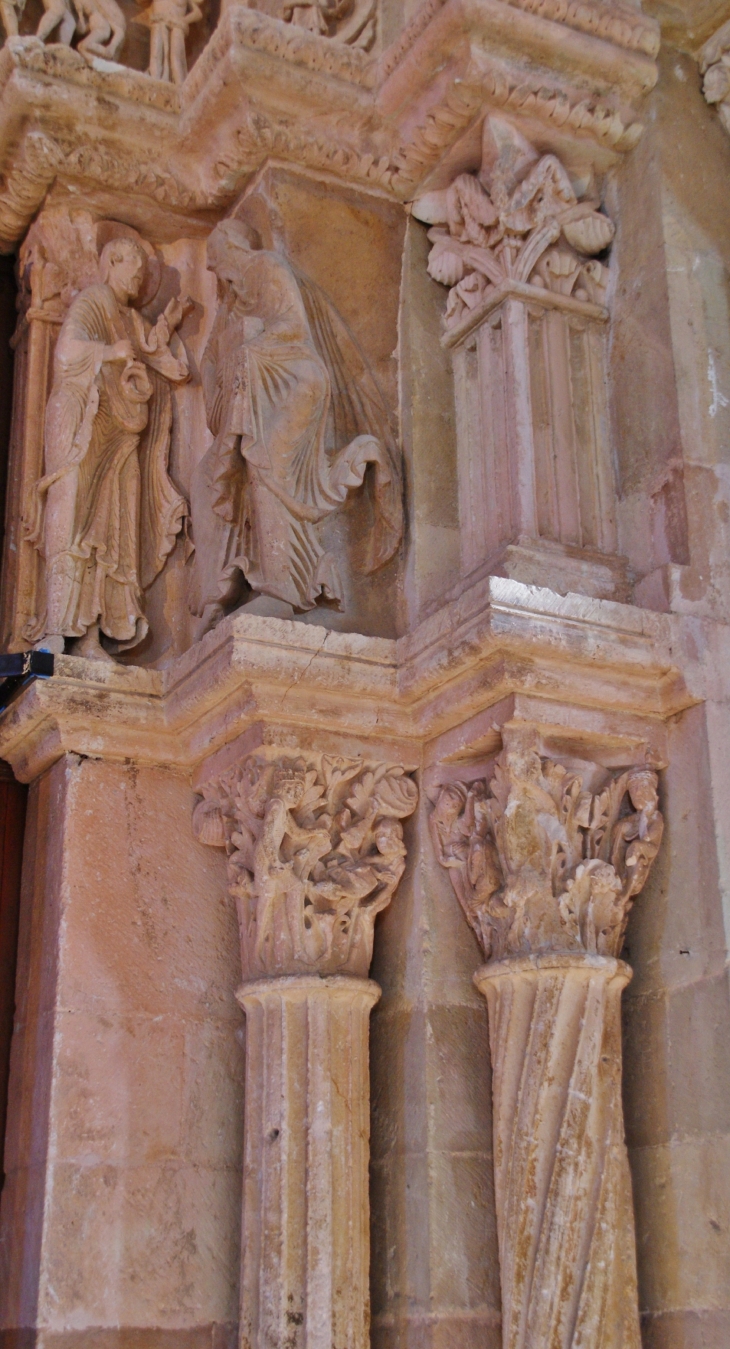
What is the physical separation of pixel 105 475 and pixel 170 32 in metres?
1.45

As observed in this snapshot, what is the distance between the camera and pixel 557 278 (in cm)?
440

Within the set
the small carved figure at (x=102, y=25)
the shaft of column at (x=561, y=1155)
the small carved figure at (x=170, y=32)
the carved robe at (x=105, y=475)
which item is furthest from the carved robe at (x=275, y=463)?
the shaft of column at (x=561, y=1155)

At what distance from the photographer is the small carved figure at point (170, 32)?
4.82 metres

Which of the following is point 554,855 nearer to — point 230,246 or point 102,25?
point 230,246

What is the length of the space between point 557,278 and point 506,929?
1.85 meters

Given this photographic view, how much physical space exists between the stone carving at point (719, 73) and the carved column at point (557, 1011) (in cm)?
206

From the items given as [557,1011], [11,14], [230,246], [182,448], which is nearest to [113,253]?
[230,246]

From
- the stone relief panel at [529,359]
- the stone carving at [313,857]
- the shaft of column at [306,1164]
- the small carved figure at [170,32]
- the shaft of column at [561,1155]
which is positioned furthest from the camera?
the small carved figure at [170,32]

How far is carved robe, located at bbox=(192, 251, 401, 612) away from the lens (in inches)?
169

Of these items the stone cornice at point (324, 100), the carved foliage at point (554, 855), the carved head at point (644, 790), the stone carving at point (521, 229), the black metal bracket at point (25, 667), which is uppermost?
the stone cornice at point (324, 100)

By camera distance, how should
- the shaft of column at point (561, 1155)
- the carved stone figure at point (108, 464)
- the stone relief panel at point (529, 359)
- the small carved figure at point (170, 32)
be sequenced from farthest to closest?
1. the small carved figure at point (170, 32)
2. the carved stone figure at point (108, 464)
3. the stone relief panel at point (529, 359)
4. the shaft of column at point (561, 1155)

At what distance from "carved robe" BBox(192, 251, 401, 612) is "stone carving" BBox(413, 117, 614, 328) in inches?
19.8

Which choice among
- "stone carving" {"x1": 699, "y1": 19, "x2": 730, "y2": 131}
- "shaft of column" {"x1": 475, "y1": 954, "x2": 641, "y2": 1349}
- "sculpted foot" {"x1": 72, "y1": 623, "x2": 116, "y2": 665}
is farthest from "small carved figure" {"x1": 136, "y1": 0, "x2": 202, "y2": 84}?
"shaft of column" {"x1": 475, "y1": 954, "x2": 641, "y2": 1349}

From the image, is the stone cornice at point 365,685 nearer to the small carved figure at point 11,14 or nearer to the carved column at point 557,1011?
the carved column at point 557,1011
